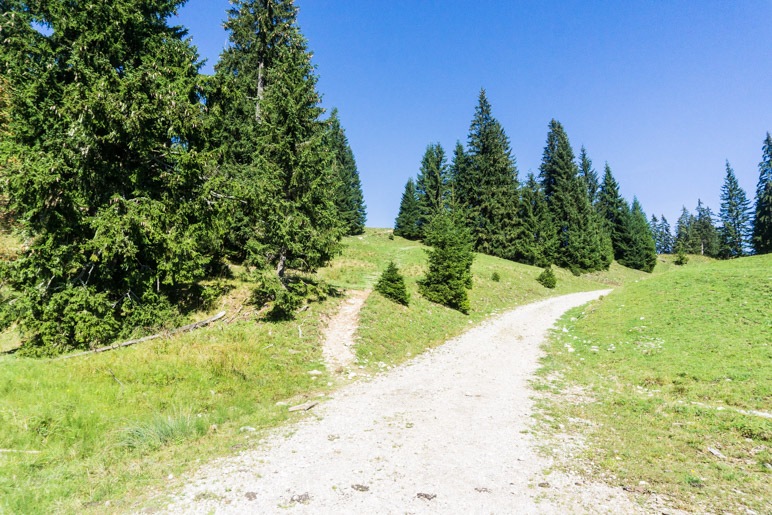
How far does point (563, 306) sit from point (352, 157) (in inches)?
2127

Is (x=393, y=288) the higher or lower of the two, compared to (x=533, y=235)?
lower

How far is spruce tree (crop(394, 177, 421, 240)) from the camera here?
5898 cm

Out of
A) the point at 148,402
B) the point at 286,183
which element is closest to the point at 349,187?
the point at 286,183

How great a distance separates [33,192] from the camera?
10727 millimetres

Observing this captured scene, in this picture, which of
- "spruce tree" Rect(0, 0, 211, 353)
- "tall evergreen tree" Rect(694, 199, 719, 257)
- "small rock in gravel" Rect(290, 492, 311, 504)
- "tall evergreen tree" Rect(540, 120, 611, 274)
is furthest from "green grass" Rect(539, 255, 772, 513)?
"tall evergreen tree" Rect(694, 199, 719, 257)

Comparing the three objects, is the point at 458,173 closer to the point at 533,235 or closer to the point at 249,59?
the point at 533,235

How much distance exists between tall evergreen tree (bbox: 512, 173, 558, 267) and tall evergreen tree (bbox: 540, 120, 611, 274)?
7.03 feet

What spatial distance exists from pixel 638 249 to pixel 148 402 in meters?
75.1

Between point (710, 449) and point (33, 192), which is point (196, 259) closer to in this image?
point (33, 192)

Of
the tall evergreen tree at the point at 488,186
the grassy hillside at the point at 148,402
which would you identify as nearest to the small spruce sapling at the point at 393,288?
the grassy hillside at the point at 148,402

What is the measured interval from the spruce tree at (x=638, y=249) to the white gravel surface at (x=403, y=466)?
66587mm

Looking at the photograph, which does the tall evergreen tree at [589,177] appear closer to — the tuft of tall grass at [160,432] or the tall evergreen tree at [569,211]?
the tall evergreen tree at [569,211]

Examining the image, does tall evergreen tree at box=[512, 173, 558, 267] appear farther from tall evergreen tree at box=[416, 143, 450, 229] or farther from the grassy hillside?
the grassy hillside

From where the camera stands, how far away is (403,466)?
5.35 metres
